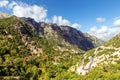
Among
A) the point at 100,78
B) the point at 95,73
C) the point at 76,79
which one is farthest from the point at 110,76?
the point at 76,79

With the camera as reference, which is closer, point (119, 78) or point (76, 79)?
point (119, 78)

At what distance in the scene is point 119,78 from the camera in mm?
164000

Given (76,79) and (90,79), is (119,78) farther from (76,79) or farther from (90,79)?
(76,79)

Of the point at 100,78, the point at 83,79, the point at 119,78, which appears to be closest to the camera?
the point at 119,78

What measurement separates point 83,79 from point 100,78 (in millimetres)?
18749

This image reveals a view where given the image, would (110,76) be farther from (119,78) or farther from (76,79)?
(76,79)

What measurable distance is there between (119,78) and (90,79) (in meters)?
26.0

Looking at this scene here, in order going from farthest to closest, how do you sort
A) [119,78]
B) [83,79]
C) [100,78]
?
[83,79]
[100,78]
[119,78]

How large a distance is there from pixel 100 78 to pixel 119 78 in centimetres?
1882

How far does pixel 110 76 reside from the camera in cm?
17325

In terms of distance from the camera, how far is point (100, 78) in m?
178

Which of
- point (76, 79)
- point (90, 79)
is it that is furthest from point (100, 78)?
point (76, 79)

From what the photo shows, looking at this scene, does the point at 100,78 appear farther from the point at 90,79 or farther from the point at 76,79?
the point at 76,79

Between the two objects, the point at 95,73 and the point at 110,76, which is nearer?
the point at 110,76
